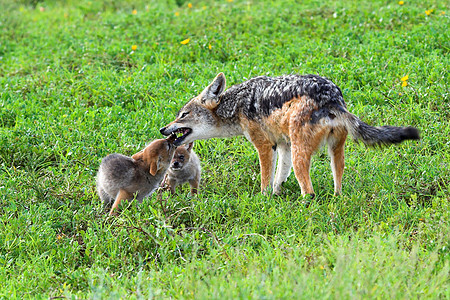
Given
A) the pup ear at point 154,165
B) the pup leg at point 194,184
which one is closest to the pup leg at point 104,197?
the pup ear at point 154,165

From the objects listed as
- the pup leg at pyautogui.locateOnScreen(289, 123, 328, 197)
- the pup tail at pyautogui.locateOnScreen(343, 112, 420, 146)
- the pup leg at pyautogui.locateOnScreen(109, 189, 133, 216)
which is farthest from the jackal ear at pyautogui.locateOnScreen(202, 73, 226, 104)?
the pup tail at pyautogui.locateOnScreen(343, 112, 420, 146)

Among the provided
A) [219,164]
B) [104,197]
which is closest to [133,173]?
[104,197]

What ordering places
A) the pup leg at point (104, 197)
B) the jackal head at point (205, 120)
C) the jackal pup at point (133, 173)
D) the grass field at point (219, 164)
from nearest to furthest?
the grass field at point (219, 164) < the jackal pup at point (133, 173) < the pup leg at point (104, 197) < the jackal head at point (205, 120)

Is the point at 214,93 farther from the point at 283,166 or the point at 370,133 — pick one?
the point at 370,133

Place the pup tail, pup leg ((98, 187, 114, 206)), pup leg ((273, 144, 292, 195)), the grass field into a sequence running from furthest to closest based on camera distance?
1. pup leg ((273, 144, 292, 195))
2. pup leg ((98, 187, 114, 206))
3. the pup tail
4. the grass field

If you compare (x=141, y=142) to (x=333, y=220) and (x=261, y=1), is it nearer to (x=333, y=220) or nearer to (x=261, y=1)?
(x=333, y=220)

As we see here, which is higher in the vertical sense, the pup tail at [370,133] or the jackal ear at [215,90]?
the jackal ear at [215,90]

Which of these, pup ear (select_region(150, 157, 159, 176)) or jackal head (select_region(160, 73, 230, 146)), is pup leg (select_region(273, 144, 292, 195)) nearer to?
jackal head (select_region(160, 73, 230, 146))

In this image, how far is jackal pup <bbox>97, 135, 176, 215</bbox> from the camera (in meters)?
6.18

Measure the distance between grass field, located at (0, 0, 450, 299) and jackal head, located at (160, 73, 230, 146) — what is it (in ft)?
1.76

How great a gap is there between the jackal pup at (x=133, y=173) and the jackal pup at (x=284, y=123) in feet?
1.53

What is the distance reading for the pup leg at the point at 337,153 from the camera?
6.08 meters

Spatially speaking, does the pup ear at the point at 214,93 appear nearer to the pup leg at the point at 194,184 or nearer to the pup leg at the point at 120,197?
the pup leg at the point at 194,184

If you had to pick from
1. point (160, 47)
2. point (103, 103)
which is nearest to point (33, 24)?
point (160, 47)
